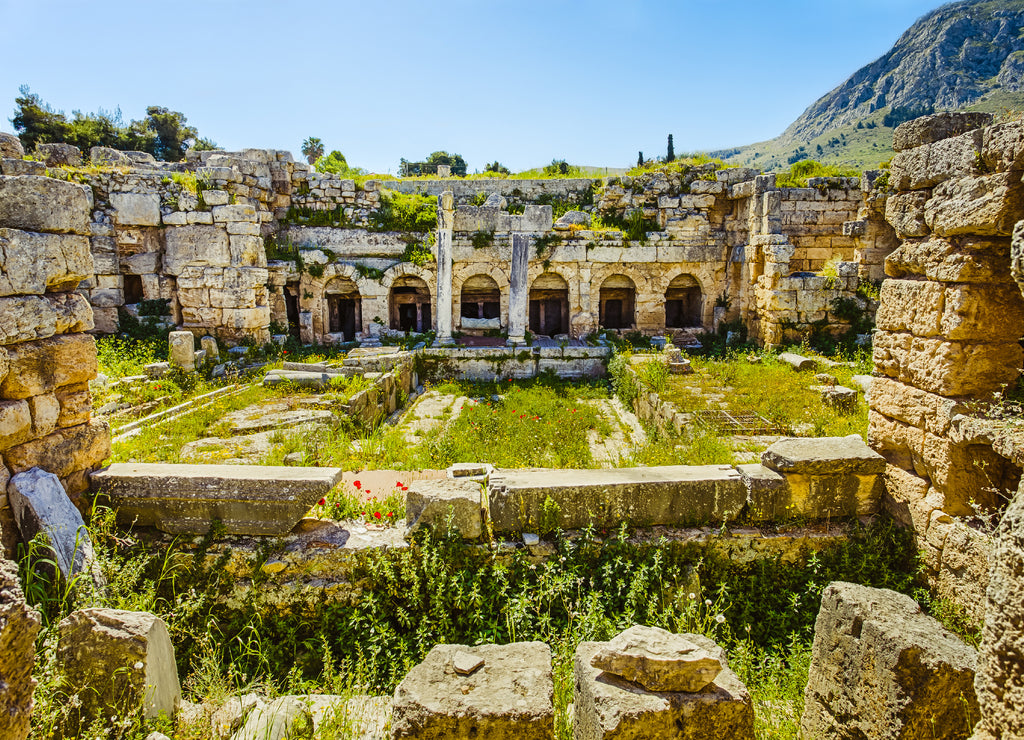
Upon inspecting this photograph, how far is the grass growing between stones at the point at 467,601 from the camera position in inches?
132

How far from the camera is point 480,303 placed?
15.8 m

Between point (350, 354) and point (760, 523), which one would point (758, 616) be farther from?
point (350, 354)

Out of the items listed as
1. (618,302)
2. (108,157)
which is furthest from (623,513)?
(108,157)

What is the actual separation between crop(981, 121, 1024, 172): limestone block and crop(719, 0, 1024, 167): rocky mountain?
117 feet

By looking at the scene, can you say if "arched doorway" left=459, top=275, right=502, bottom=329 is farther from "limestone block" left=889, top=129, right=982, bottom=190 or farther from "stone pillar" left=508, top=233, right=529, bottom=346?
"limestone block" left=889, top=129, right=982, bottom=190

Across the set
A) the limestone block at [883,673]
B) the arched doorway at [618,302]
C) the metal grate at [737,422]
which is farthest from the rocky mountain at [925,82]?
the limestone block at [883,673]

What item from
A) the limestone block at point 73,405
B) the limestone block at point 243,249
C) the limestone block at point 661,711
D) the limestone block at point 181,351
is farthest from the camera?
the limestone block at point 243,249

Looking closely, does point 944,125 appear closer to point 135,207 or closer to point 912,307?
point 912,307

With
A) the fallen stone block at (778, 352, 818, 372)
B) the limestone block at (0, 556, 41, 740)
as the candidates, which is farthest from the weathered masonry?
the limestone block at (0, 556, 41, 740)

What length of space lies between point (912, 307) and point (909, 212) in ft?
2.27

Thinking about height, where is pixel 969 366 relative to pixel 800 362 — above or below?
above

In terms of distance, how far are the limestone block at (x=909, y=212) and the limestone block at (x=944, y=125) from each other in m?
0.38

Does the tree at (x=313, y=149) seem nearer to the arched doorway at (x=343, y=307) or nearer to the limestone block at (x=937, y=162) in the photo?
the arched doorway at (x=343, y=307)

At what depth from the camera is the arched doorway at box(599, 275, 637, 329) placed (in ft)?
49.6
